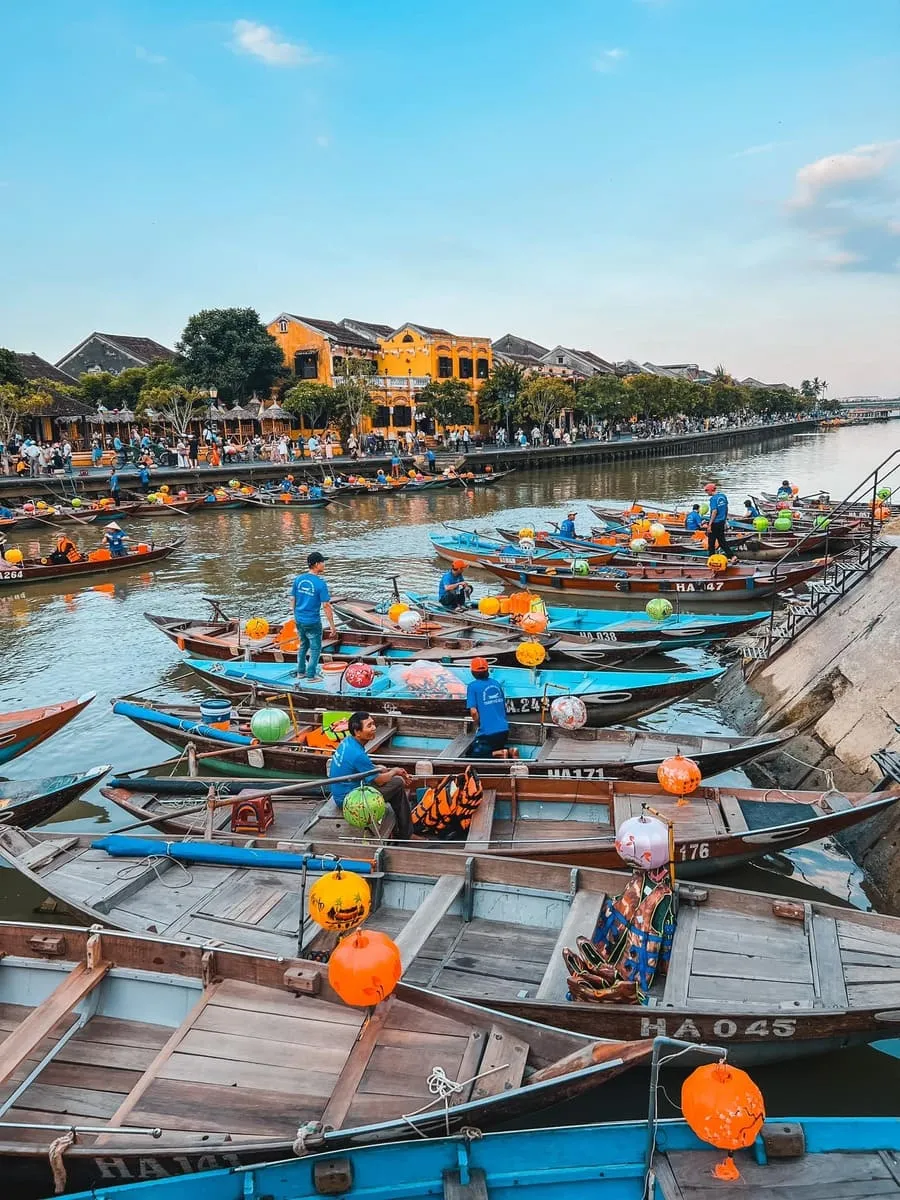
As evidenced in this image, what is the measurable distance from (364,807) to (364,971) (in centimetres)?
325

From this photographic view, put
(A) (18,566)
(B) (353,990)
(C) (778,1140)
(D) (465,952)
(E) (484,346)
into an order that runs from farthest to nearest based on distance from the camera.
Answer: (E) (484,346), (A) (18,566), (D) (465,952), (B) (353,990), (C) (778,1140)

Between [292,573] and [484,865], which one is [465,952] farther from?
[292,573]

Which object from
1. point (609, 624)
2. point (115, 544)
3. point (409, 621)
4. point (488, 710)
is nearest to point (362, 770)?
point (488, 710)

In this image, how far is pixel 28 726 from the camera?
38.3ft

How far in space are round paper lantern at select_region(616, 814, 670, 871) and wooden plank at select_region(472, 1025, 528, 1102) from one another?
150cm

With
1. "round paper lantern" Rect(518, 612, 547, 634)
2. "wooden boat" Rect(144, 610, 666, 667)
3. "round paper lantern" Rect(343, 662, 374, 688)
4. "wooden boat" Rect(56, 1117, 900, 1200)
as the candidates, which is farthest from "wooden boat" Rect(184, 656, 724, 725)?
"wooden boat" Rect(56, 1117, 900, 1200)

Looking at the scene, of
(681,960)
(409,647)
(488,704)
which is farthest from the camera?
(409,647)

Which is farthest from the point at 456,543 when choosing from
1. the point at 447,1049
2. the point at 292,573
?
the point at 447,1049

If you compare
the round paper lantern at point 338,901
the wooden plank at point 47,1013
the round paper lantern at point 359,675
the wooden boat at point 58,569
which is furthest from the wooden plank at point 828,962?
the wooden boat at point 58,569

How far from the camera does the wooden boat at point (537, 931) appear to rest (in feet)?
19.4

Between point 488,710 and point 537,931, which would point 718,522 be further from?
point 537,931

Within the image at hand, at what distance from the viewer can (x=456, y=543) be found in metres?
28.8

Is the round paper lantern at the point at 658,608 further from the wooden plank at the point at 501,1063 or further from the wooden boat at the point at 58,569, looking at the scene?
the wooden boat at the point at 58,569

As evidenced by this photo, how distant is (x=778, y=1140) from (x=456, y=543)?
24885 millimetres
